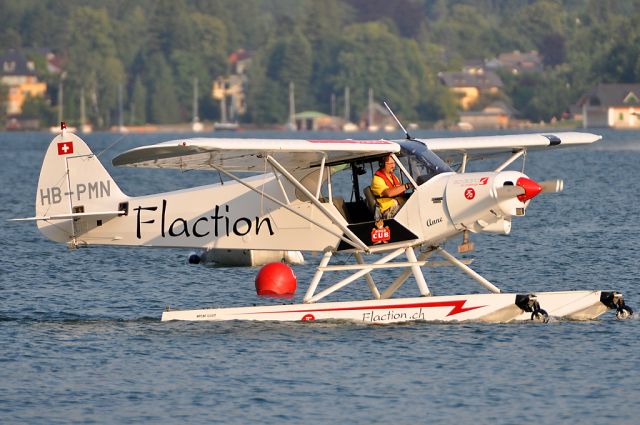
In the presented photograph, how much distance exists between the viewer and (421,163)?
676 inches

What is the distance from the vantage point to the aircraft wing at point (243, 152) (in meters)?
16.2

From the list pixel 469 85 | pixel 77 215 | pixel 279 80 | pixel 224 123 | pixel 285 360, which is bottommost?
pixel 224 123

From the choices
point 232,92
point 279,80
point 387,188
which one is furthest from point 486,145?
point 232,92

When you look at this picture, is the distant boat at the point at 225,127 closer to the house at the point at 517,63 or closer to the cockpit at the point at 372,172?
the house at the point at 517,63

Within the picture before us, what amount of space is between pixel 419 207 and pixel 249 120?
154201 mm

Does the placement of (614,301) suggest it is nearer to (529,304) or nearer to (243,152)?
(529,304)

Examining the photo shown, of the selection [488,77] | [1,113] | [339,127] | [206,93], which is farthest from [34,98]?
[488,77]

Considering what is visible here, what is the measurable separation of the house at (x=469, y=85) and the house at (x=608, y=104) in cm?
2944

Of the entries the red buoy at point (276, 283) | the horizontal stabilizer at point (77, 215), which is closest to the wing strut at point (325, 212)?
the red buoy at point (276, 283)

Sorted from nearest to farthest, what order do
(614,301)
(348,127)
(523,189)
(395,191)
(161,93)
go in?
1. (523,189)
2. (395,191)
3. (614,301)
4. (348,127)
5. (161,93)

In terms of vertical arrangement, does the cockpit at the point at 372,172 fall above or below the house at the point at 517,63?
below

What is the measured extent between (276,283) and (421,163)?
2143mm

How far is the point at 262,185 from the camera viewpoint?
59.3ft

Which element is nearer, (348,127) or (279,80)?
(348,127)
